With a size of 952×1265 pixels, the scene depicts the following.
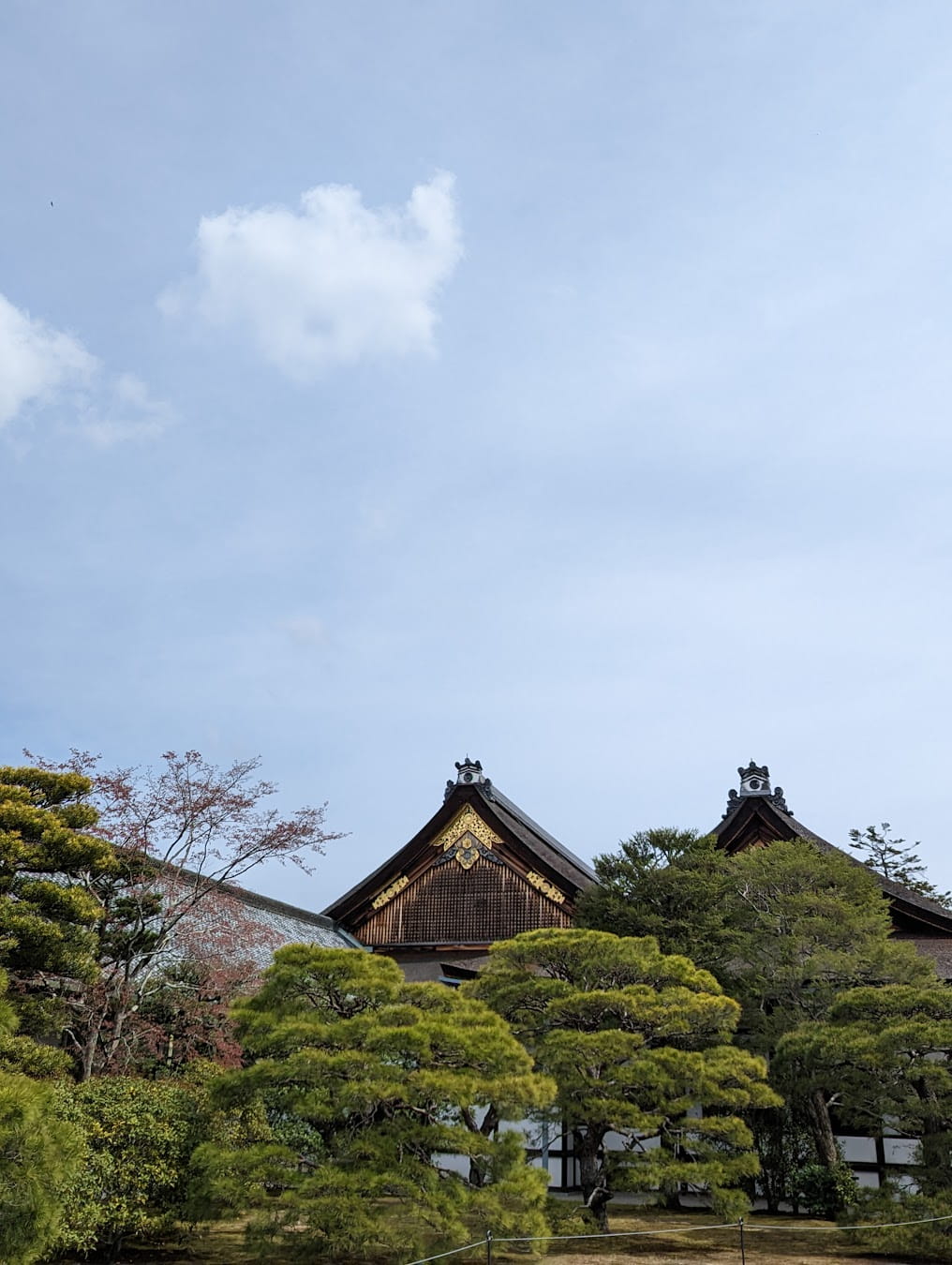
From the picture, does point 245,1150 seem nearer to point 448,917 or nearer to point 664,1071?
point 664,1071

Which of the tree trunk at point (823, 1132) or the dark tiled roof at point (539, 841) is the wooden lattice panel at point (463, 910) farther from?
the tree trunk at point (823, 1132)

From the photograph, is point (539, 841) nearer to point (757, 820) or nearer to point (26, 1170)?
point (757, 820)

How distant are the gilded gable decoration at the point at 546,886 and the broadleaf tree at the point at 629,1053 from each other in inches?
369

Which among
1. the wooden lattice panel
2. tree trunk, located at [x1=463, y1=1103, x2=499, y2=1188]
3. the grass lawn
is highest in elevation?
the wooden lattice panel

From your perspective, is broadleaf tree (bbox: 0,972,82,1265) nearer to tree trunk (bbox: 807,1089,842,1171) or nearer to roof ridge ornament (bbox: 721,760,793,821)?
tree trunk (bbox: 807,1089,842,1171)

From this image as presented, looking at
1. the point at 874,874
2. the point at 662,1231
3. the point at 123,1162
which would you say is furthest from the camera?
the point at 874,874

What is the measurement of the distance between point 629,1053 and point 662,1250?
2.77 metres

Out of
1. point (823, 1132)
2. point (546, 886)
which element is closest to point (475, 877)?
point (546, 886)

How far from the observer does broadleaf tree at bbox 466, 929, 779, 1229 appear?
11938 mm

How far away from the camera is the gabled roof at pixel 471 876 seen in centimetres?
2322

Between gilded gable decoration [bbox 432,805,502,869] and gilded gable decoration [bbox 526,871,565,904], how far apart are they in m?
0.88

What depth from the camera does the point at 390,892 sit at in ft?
80.5

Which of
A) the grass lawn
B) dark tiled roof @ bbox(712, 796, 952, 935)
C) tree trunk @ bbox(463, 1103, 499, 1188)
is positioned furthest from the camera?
dark tiled roof @ bbox(712, 796, 952, 935)

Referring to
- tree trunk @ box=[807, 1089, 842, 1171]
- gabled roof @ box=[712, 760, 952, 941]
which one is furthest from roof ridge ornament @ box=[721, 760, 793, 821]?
tree trunk @ box=[807, 1089, 842, 1171]
